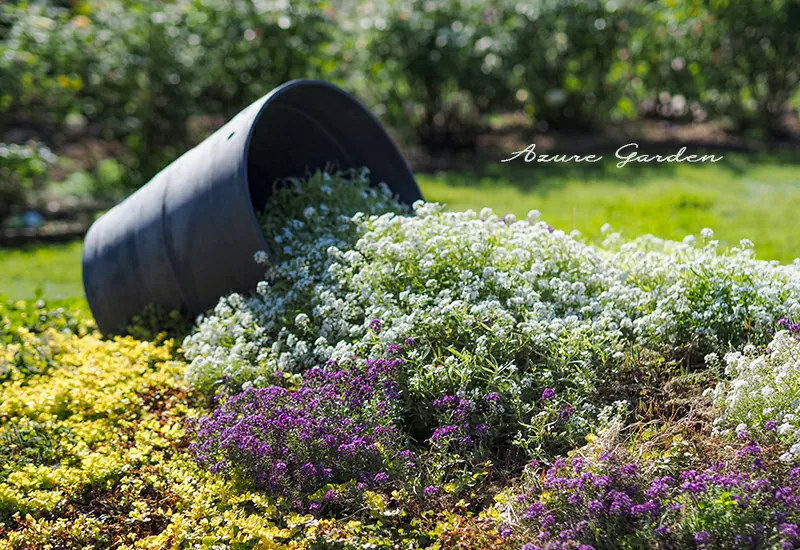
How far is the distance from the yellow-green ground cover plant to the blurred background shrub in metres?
4.11

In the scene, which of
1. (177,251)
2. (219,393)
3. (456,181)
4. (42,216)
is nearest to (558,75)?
(456,181)

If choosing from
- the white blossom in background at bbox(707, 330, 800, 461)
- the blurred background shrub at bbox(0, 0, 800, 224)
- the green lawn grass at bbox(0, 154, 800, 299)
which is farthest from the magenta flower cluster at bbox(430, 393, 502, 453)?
the blurred background shrub at bbox(0, 0, 800, 224)

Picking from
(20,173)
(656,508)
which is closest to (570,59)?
(20,173)

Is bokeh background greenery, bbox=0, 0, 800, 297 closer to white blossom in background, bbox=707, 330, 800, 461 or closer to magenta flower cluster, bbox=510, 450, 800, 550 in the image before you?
white blossom in background, bbox=707, 330, 800, 461

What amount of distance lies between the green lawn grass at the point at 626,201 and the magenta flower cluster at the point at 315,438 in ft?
8.60

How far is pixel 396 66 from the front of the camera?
29.1 ft

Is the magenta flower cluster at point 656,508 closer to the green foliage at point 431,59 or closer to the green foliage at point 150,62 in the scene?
the green foliage at point 150,62

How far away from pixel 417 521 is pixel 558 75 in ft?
24.8

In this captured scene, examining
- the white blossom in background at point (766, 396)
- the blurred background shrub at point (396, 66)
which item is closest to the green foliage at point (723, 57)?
the blurred background shrub at point (396, 66)

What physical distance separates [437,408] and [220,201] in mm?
→ 1659

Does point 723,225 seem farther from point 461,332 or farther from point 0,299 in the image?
point 0,299

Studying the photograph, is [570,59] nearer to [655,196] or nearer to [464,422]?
[655,196]

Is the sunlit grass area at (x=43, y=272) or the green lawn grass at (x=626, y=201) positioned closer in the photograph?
the sunlit grass area at (x=43, y=272)

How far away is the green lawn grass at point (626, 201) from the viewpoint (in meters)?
6.15
